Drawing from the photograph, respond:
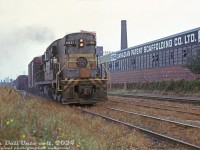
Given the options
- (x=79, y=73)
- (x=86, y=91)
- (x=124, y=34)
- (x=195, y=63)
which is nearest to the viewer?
(x=86, y=91)

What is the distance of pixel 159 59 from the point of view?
5031cm

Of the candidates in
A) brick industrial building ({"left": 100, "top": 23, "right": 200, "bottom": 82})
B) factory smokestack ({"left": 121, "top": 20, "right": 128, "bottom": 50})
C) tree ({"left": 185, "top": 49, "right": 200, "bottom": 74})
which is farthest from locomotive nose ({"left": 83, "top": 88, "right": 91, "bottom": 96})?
factory smokestack ({"left": 121, "top": 20, "right": 128, "bottom": 50})

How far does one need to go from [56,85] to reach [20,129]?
44.4 feet

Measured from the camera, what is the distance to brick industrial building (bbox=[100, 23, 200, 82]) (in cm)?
4234

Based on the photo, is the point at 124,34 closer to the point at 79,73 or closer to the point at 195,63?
the point at 195,63

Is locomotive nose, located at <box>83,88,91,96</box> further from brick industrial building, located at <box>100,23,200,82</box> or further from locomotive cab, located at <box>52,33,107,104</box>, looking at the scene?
brick industrial building, located at <box>100,23,200,82</box>

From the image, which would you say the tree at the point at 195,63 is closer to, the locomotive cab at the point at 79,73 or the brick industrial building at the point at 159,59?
the brick industrial building at the point at 159,59

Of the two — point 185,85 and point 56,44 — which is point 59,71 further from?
point 185,85

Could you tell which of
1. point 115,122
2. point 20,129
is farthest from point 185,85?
point 20,129

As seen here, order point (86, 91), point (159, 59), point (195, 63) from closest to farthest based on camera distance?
point (86, 91) < point (195, 63) < point (159, 59)

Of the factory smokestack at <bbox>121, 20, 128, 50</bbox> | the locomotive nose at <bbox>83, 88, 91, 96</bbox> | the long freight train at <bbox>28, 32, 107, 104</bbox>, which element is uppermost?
the factory smokestack at <bbox>121, 20, 128, 50</bbox>

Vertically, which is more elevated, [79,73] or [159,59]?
[159,59]

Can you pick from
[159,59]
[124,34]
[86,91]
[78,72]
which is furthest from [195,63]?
[124,34]

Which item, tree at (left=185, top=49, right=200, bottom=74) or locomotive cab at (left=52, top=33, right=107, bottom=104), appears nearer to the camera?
locomotive cab at (left=52, top=33, right=107, bottom=104)
